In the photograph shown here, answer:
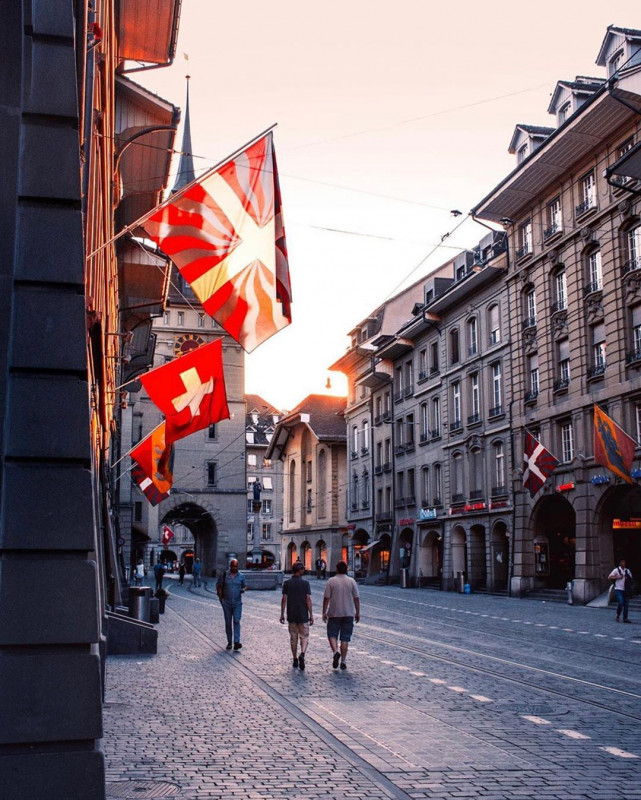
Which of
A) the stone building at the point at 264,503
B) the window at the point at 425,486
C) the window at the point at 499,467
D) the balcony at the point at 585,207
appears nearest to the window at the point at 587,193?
the balcony at the point at 585,207

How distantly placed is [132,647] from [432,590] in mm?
34086

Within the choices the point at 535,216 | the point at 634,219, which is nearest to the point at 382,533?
the point at 535,216

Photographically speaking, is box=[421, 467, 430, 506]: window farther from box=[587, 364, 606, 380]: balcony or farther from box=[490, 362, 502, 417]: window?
box=[587, 364, 606, 380]: balcony

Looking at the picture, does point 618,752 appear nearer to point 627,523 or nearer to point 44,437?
point 44,437

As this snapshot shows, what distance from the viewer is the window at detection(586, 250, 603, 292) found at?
3494 centimetres

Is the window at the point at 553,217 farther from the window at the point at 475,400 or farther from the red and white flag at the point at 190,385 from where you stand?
the red and white flag at the point at 190,385

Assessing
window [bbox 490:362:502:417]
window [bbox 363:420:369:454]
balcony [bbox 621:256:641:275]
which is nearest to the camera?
balcony [bbox 621:256:641:275]

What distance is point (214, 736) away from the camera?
30.1 ft

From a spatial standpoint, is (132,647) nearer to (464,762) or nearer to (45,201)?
(464,762)

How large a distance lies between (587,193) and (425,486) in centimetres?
2175

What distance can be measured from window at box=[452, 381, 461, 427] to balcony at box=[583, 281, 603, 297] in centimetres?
1414

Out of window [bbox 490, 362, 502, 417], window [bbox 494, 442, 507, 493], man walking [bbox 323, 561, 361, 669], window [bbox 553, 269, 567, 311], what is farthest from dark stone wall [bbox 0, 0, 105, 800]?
window [bbox 490, 362, 502, 417]

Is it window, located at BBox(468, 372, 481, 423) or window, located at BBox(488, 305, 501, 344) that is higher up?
window, located at BBox(488, 305, 501, 344)

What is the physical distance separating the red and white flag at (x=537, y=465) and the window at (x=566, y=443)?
12.3 ft
